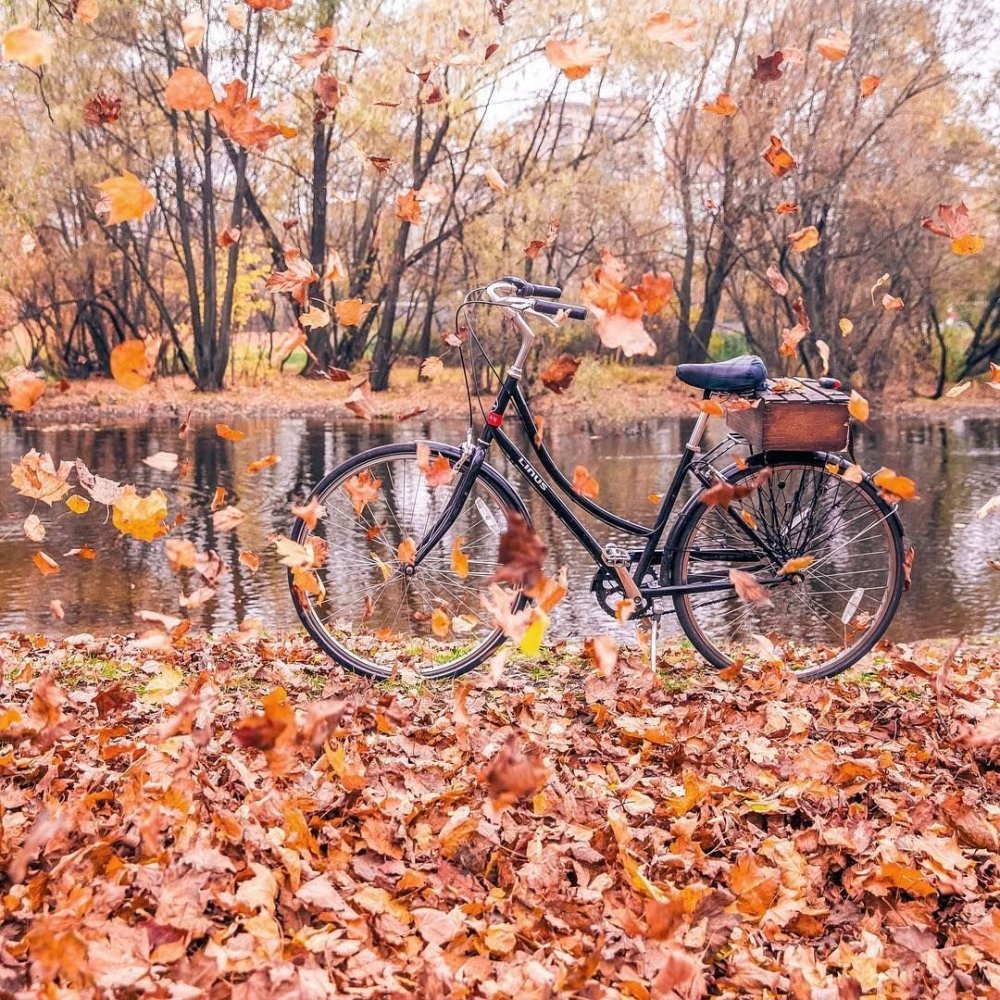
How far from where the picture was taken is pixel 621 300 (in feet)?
8.78

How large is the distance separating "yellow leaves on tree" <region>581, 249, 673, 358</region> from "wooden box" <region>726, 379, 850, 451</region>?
1.27 metres

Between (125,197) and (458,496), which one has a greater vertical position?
(125,197)

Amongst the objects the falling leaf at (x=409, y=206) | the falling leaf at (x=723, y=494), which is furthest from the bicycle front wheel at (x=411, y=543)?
the falling leaf at (x=409, y=206)

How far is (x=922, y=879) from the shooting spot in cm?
243

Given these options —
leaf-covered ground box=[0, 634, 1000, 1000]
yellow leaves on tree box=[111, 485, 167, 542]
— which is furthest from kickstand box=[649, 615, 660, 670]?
yellow leaves on tree box=[111, 485, 167, 542]

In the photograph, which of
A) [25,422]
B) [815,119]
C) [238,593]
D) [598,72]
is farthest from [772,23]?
[238,593]

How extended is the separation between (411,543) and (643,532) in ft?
2.93

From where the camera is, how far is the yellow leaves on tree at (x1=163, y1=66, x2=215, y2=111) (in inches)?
119

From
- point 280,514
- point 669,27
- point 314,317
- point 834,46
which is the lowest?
point 280,514

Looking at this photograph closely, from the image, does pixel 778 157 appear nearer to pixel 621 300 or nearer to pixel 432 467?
pixel 621 300

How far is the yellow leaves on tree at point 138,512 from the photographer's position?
3377 mm

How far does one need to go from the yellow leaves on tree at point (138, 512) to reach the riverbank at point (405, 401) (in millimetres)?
13354

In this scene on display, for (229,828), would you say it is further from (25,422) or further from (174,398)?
(174,398)

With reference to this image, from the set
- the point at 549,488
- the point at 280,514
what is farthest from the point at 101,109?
the point at 280,514
